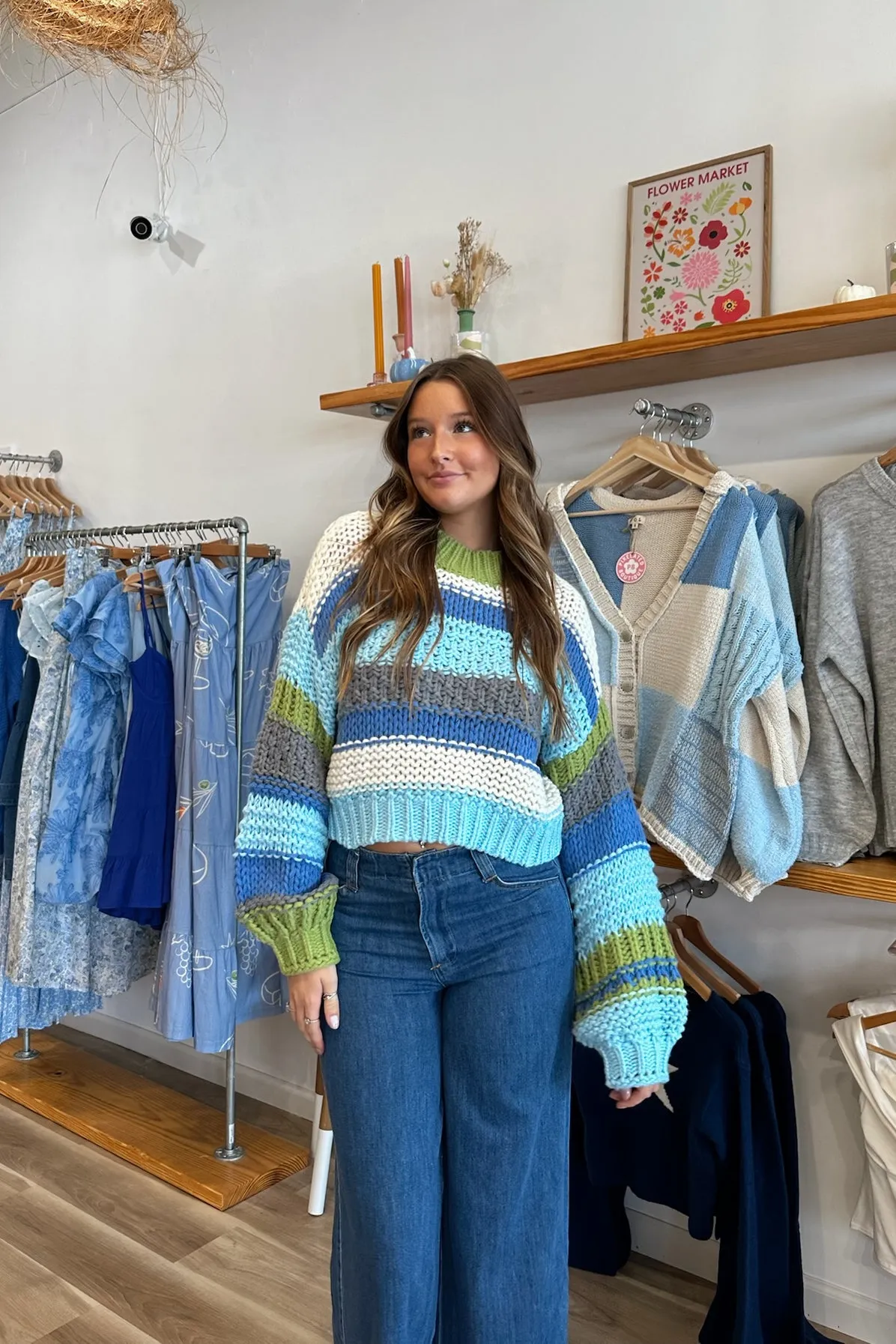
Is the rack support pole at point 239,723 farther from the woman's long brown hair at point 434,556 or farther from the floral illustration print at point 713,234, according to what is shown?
the floral illustration print at point 713,234

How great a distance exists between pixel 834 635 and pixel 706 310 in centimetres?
67

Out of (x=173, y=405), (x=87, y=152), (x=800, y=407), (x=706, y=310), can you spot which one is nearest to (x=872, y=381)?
(x=800, y=407)

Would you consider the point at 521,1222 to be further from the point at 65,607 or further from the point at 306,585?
the point at 65,607

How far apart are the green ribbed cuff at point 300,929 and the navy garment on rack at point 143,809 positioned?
108 cm

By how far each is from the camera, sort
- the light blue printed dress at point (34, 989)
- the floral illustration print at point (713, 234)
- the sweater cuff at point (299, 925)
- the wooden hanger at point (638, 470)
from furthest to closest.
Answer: the light blue printed dress at point (34, 989) < the floral illustration print at point (713, 234) < the wooden hanger at point (638, 470) < the sweater cuff at point (299, 925)

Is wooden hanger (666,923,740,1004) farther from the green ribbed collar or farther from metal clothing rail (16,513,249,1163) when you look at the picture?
metal clothing rail (16,513,249,1163)

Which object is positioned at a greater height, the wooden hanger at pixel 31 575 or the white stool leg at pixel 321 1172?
the wooden hanger at pixel 31 575

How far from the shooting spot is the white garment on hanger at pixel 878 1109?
160cm

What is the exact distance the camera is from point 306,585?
1.34 metres

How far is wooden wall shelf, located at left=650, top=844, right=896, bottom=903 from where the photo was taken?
152 centimetres

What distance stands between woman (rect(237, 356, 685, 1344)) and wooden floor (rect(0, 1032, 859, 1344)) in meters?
0.64

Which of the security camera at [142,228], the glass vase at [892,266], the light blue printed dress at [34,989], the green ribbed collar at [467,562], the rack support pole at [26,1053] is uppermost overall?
the security camera at [142,228]

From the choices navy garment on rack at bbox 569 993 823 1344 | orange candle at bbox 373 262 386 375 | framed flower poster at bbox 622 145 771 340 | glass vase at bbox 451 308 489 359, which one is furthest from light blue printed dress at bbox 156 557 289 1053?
framed flower poster at bbox 622 145 771 340

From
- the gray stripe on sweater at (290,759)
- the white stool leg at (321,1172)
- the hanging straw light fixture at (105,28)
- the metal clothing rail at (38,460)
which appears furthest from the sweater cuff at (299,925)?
the metal clothing rail at (38,460)
